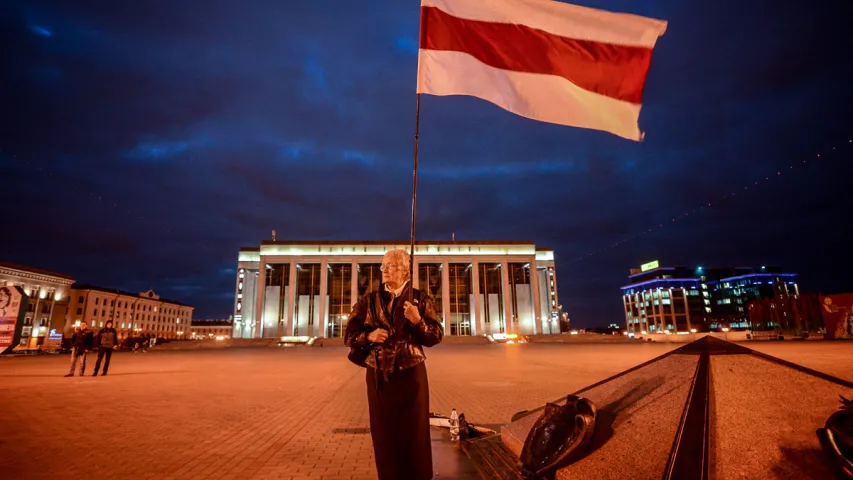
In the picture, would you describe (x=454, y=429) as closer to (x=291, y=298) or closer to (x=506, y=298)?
(x=506, y=298)

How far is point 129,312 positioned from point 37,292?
1472 inches

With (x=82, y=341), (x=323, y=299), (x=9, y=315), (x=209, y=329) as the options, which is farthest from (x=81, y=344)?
(x=209, y=329)

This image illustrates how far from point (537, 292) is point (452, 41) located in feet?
235

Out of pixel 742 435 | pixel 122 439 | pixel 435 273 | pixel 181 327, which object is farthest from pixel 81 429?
pixel 181 327

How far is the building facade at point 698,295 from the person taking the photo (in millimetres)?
133500

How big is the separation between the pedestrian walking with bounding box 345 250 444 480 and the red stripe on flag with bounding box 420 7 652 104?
12.5 ft

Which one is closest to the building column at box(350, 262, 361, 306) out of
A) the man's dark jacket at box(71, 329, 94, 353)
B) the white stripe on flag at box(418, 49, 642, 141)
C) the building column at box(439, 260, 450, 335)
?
the building column at box(439, 260, 450, 335)

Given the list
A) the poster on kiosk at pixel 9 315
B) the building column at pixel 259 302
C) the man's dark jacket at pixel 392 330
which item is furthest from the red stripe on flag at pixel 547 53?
the building column at pixel 259 302

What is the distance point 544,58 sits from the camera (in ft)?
18.5

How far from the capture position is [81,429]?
279 inches

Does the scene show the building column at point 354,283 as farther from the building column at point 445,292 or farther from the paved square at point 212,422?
the paved square at point 212,422

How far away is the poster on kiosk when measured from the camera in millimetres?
16109

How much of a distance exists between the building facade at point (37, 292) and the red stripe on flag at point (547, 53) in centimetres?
8831

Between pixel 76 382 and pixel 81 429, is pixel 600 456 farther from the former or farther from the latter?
pixel 76 382
